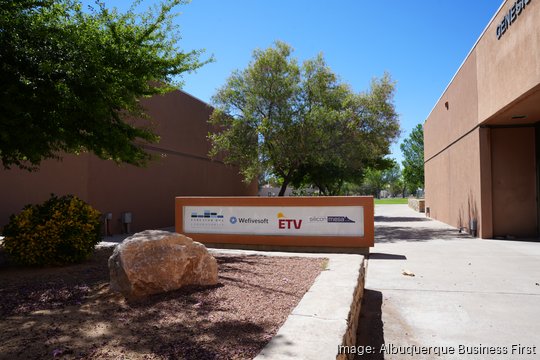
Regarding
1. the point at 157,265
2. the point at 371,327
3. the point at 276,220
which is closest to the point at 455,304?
the point at 371,327

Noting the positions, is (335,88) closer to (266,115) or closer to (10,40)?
(266,115)

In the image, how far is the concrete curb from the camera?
3.03m

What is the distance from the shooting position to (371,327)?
17.5 feet

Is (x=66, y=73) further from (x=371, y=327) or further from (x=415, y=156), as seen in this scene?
(x=415, y=156)

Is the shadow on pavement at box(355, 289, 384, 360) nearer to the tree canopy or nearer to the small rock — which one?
the small rock

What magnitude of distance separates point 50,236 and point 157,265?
309 cm

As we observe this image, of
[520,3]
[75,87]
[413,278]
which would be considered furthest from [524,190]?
[75,87]

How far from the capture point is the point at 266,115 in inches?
765

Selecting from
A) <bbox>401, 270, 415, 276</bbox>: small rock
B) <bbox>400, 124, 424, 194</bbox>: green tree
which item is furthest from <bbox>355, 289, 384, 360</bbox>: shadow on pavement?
<bbox>400, 124, 424, 194</bbox>: green tree

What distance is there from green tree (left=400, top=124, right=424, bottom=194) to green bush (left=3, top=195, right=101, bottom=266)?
5467cm

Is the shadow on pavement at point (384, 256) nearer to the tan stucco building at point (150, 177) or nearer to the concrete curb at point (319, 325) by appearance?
the concrete curb at point (319, 325)

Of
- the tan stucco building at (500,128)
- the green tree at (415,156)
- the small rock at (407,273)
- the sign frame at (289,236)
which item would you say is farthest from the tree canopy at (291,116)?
the green tree at (415,156)

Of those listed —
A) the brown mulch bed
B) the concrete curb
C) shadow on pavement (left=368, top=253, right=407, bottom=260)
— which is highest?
the concrete curb

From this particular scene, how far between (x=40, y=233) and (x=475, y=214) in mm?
14032
